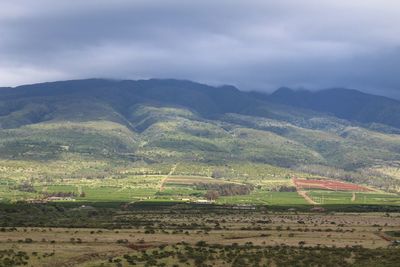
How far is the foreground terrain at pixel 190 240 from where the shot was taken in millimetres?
85944

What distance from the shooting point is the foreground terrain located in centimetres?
8594

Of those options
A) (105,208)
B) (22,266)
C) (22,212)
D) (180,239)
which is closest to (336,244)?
(180,239)

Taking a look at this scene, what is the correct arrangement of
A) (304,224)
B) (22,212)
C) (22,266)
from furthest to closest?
1. (22,212)
2. (304,224)
3. (22,266)

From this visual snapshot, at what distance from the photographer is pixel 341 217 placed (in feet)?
577

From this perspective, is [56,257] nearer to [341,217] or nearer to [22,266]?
[22,266]

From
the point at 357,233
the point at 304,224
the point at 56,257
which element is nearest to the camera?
the point at 56,257

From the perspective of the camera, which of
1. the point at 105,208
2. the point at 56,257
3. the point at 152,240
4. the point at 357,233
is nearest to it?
the point at 56,257

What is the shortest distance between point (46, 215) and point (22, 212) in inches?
279

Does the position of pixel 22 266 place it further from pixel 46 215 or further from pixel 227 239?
pixel 46 215

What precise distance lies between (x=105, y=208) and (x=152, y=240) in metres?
93.2

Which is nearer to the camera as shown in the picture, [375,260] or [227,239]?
[375,260]

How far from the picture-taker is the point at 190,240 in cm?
10781

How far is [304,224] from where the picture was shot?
14812 cm

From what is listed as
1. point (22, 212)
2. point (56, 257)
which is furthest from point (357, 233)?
point (22, 212)
